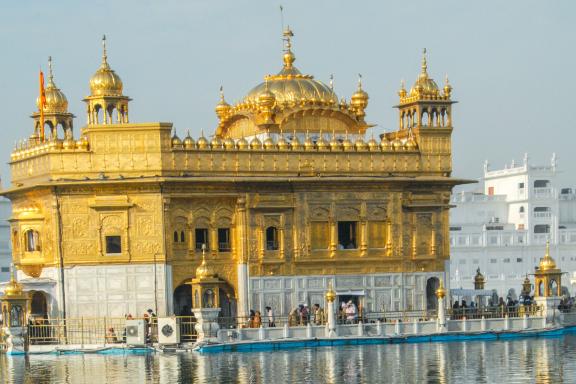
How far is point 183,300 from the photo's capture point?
42.9 meters

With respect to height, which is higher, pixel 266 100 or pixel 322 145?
pixel 266 100

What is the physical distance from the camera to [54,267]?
133 ft

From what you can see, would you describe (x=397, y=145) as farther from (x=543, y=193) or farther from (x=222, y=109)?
(x=543, y=193)

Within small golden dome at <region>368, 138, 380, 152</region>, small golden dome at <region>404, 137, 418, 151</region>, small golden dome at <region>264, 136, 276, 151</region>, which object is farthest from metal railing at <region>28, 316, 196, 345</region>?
small golden dome at <region>404, 137, 418, 151</region>

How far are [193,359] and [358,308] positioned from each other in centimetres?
839

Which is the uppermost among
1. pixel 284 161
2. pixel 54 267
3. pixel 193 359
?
pixel 284 161

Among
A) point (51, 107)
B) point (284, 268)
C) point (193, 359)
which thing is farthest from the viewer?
point (51, 107)

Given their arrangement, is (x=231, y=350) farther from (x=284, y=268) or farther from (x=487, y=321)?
(x=487, y=321)

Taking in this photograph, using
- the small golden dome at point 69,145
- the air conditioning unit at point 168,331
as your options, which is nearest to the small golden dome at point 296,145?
the small golden dome at point 69,145

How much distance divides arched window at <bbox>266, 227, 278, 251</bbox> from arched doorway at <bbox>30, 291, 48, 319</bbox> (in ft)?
23.7

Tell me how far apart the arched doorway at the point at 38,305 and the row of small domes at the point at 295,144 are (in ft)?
21.7

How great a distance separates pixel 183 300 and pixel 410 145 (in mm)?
9053

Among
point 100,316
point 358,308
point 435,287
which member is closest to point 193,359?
point 100,316

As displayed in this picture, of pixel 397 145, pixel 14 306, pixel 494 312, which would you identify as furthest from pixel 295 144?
pixel 14 306
